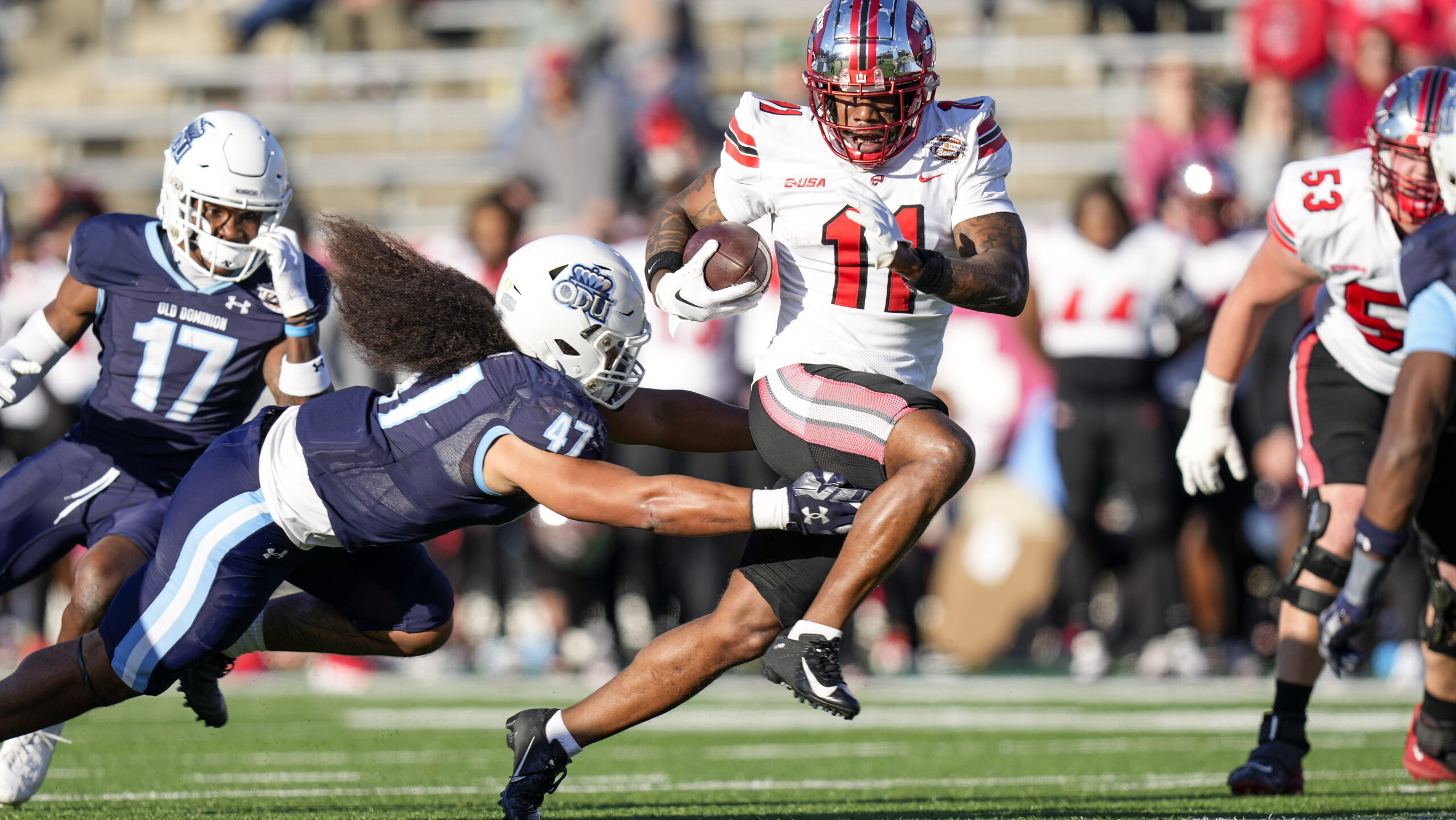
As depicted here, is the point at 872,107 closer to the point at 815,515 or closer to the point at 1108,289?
the point at 815,515

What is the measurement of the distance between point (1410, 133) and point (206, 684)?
11.7ft

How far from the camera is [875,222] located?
368cm

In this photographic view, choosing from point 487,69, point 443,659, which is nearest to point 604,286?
point 443,659

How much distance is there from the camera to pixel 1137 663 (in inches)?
324

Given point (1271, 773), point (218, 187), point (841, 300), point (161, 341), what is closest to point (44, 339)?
point (161, 341)

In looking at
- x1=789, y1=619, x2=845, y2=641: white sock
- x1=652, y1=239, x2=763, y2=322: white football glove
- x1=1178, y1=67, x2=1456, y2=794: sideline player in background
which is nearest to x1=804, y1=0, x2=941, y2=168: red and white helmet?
x1=652, y1=239, x2=763, y2=322: white football glove

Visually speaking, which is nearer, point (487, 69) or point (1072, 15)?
point (1072, 15)

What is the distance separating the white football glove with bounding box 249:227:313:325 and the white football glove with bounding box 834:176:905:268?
1652 millimetres

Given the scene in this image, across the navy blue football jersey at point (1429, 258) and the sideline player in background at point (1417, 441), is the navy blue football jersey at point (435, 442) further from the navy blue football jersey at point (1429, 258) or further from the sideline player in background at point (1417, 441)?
the navy blue football jersey at point (1429, 258)


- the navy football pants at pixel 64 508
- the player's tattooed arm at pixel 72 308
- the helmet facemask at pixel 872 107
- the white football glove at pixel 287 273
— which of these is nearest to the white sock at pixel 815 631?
the helmet facemask at pixel 872 107

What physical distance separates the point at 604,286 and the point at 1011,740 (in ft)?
9.87

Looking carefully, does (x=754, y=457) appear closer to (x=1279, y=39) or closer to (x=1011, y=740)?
(x=1011, y=740)

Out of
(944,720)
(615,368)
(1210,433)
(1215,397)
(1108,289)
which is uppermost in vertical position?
(615,368)

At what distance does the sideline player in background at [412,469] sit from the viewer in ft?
11.8
